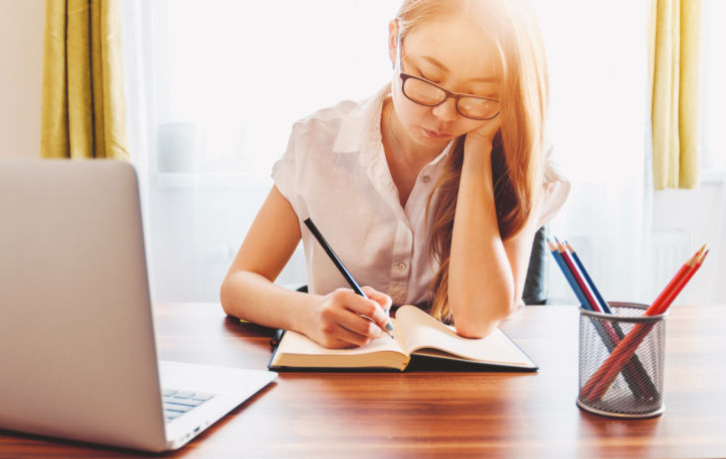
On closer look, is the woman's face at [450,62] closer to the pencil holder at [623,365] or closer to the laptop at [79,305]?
the pencil holder at [623,365]

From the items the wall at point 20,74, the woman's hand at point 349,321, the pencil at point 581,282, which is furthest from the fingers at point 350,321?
the wall at point 20,74

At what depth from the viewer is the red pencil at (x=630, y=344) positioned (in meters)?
0.65

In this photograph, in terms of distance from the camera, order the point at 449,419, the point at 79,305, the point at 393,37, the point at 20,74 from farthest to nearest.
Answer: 1. the point at 20,74
2. the point at 393,37
3. the point at 449,419
4. the point at 79,305

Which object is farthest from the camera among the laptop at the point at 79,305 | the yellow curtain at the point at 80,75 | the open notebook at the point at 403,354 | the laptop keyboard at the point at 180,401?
the yellow curtain at the point at 80,75

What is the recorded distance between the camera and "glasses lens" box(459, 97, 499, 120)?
1036mm

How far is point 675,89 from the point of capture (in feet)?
7.61

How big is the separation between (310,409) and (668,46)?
83.4 inches

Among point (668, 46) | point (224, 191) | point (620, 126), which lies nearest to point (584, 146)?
point (620, 126)

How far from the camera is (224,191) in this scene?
2346mm

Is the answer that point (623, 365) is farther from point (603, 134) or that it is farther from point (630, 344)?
point (603, 134)

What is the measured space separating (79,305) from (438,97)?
0.68 metres

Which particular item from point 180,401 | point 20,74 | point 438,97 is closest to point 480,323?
point 438,97

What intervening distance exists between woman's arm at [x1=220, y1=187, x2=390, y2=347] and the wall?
1.54 m

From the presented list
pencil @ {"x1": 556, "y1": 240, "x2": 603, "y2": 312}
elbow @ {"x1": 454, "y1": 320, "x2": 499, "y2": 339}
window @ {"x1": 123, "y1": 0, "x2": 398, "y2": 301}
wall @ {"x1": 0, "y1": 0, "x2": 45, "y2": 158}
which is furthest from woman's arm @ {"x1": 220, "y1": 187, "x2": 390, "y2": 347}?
wall @ {"x1": 0, "y1": 0, "x2": 45, "y2": 158}
